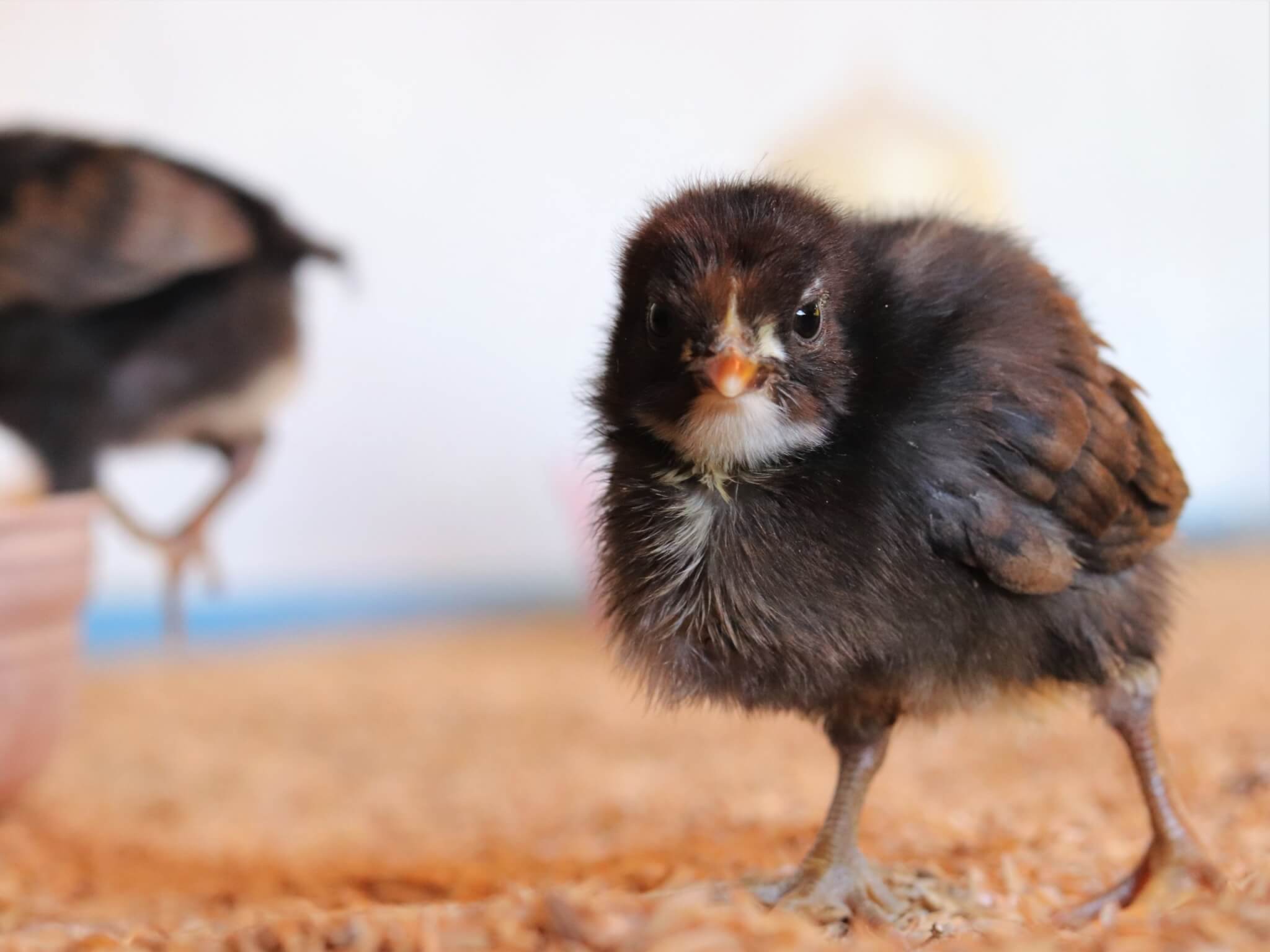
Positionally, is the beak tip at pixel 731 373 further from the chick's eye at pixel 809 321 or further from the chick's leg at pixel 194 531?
the chick's leg at pixel 194 531

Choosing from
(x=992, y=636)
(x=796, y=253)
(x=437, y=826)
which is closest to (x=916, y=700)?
(x=992, y=636)

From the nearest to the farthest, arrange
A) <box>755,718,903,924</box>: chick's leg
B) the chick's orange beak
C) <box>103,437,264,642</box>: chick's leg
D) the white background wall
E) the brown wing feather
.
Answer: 1. the chick's orange beak
2. <box>755,718,903,924</box>: chick's leg
3. the brown wing feather
4. <box>103,437,264,642</box>: chick's leg
5. the white background wall

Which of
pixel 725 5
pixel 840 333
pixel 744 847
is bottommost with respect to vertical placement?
pixel 744 847

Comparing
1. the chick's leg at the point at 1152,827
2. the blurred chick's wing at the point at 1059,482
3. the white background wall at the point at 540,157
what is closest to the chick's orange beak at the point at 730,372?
the blurred chick's wing at the point at 1059,482

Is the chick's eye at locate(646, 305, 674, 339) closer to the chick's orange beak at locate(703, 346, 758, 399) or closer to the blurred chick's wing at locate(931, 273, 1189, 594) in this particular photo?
the chick's orange beak at locate(703, 346, 758, 399)

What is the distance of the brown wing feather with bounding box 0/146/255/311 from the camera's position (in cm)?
266

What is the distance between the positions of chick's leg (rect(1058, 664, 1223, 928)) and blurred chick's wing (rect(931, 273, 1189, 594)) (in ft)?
0.50

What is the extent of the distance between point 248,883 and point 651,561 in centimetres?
95

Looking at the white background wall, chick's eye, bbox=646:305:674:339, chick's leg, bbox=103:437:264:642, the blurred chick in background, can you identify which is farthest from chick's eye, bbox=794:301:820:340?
the white background wall

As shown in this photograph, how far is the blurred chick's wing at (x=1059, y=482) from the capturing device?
123 centimetres

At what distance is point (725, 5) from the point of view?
374cm

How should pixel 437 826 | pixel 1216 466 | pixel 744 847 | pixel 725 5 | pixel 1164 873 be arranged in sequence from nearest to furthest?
pixel 1164 873 → pixel 744 847 → pixel 437 826 → pixel 725 5 → pixel 1216 466

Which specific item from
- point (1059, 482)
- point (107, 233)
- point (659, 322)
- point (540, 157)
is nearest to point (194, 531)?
point (107, 233)

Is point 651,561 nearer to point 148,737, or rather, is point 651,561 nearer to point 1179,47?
point 148,737
